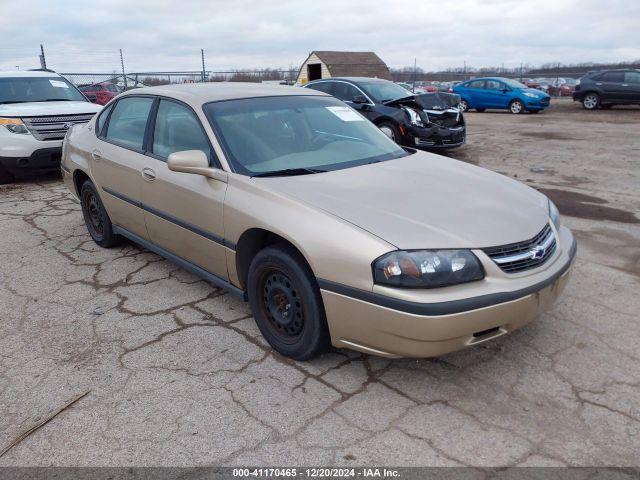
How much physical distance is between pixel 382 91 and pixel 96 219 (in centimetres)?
702

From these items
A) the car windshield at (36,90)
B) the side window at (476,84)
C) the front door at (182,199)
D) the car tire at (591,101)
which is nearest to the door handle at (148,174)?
the front door at (182,199)

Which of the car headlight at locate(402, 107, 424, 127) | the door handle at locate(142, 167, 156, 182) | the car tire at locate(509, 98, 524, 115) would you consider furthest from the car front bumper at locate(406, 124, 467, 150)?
the car tire at locate(509, 98, 524, 115)

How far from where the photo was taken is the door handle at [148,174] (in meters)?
3.80

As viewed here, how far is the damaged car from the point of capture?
9.47 m

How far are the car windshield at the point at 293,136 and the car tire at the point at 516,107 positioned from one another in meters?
17.2

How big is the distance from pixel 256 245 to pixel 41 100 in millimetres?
7251

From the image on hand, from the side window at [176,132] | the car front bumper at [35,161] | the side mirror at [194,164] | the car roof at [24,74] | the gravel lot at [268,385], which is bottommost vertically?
the gravel lot at [268,385]

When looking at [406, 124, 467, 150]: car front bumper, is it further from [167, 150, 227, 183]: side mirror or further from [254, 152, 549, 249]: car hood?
[167, 150, 227, 183]: side mirror

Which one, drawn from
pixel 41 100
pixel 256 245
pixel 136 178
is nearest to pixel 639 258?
Answer: pixel 256 245

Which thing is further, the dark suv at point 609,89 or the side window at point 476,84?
the side window at point 476,84

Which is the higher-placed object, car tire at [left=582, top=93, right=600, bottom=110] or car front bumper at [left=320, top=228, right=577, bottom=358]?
car tire at [left=582, top=93, right=600, bottom=110]

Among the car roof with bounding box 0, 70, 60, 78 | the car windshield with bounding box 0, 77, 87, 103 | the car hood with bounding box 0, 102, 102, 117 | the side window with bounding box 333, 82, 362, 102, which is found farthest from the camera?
the side window with bounding box 333, 82, 362, 102

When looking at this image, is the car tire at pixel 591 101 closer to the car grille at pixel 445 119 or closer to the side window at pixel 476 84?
the side window at pixel 476 84

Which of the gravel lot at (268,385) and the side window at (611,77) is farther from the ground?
the side window at (611,77)
